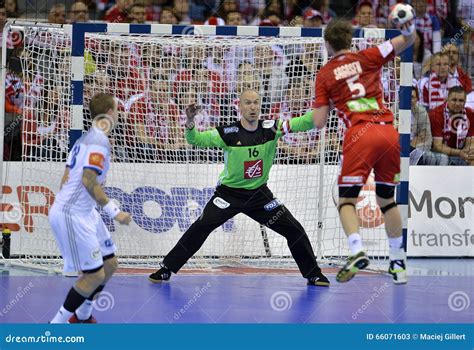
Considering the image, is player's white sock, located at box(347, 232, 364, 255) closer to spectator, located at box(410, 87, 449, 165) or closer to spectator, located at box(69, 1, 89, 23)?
spectator, located at box(410, 87, 449, 165)

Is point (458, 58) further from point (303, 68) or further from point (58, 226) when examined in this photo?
point (58, 226)

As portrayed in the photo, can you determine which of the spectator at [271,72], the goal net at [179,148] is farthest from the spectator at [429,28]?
the spectator at [271,72]

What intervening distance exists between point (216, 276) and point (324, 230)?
2.05 meters

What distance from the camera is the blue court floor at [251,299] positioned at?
10.0m

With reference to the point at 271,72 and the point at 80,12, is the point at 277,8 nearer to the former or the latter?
the point at 80,12

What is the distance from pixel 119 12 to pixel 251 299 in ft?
24.2

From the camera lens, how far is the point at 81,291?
8.51m

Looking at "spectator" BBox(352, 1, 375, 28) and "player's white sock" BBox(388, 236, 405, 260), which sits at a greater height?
"spectator" BBox(352, 1, 375, 28)

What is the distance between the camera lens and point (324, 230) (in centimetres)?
1429

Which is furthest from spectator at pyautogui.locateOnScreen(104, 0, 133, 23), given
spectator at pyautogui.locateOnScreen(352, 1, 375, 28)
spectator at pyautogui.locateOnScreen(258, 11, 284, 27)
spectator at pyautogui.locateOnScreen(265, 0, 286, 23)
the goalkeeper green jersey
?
the goalkeeper green jersey

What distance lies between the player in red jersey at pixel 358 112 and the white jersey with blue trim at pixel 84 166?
6.41 ft
